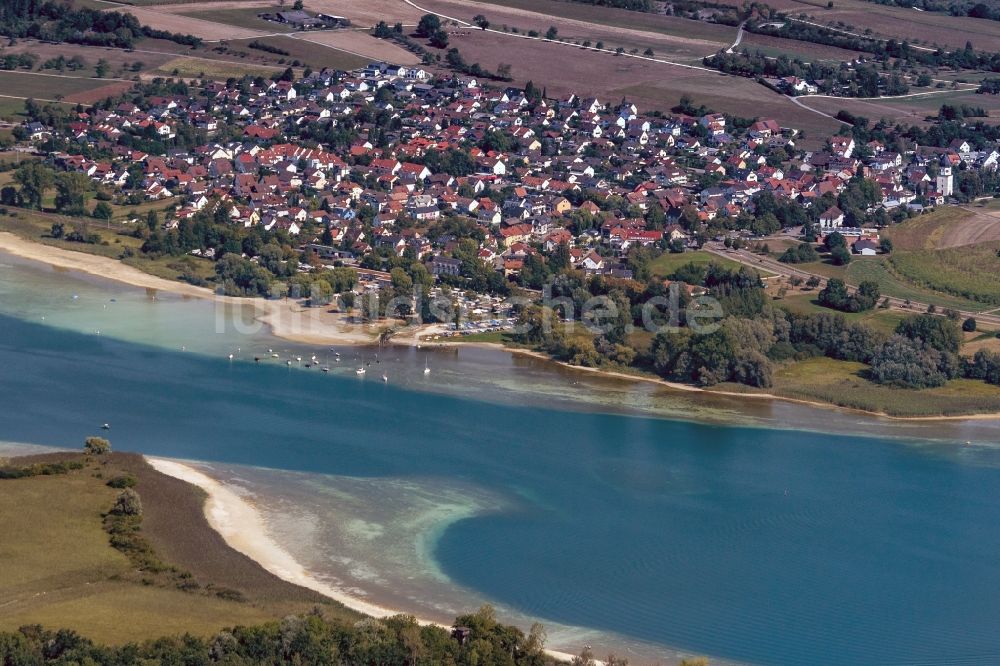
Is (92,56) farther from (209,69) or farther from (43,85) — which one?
(209,69)

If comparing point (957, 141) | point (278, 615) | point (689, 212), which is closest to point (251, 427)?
point (278, 615)

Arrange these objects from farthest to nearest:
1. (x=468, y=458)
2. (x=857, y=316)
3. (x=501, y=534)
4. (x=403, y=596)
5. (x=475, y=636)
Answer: (x=857, y=316) → (x=468, y=458) → (x=501, y=534) → (x=403, y=596) → (x=475, y=636)

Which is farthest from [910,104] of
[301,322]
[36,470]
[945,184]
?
[36,470]

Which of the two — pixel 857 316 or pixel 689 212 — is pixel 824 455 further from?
pixel 689 212

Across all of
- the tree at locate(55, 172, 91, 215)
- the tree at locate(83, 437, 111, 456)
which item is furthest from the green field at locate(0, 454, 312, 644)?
the tree at locate(55, 172, 91, 215)

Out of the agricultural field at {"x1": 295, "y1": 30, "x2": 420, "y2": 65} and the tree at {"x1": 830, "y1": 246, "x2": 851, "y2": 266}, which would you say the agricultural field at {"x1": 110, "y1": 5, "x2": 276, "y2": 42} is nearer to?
the agricultural field at {"x1": 295, "y1": 30, "x2": 420, "y2": 65}

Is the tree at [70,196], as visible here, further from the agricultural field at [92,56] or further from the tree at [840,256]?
the tree at [840,256]
